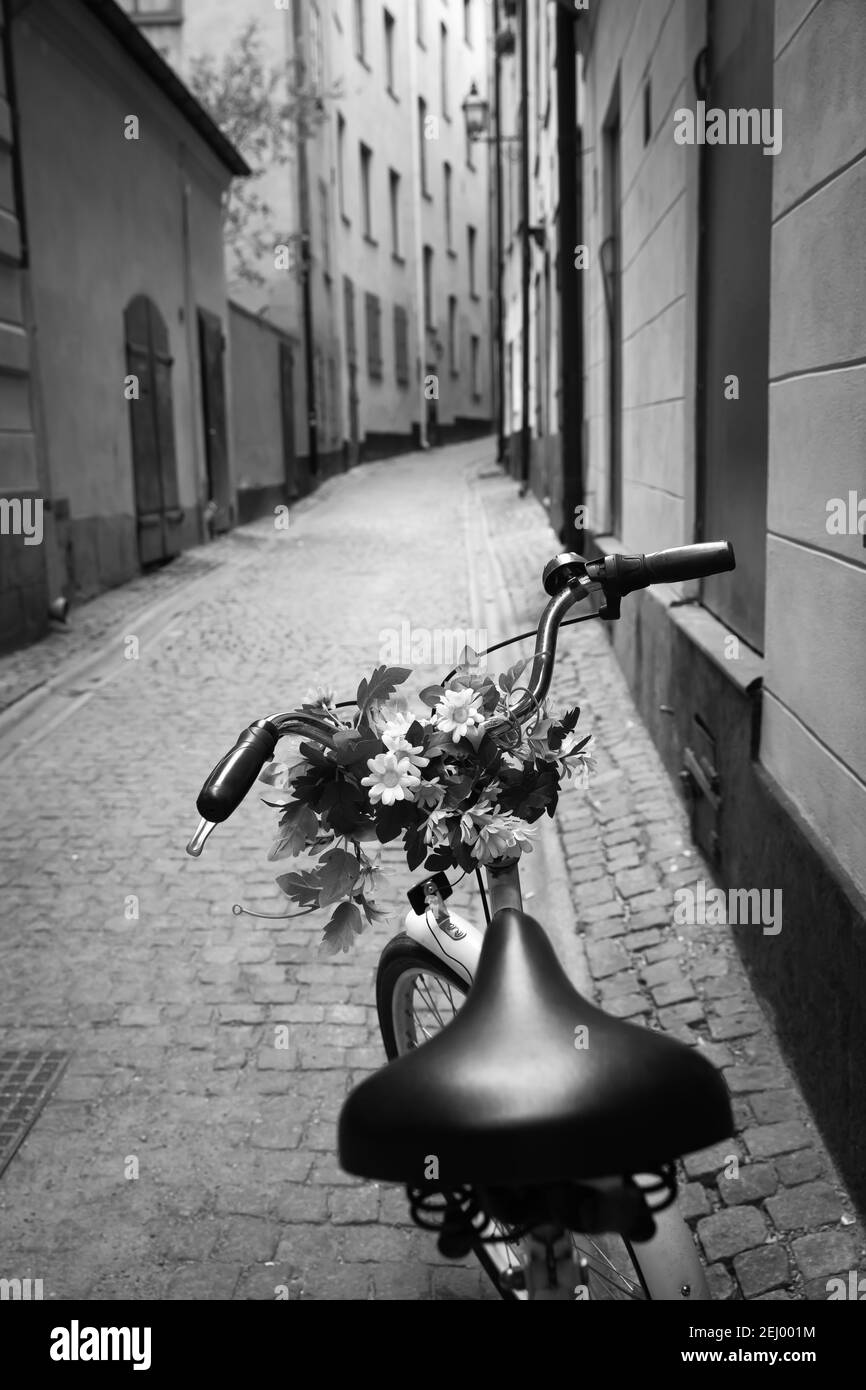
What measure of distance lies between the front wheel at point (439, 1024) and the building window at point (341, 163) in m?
25.6

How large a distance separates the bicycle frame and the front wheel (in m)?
0.02

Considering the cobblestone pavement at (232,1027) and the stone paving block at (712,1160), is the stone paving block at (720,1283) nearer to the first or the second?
the cobblestone pavement at (232,1027)

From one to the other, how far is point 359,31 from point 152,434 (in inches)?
705

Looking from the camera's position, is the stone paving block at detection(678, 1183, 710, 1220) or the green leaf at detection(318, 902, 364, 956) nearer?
the green leaf at detection(318, 902, 364, 956)

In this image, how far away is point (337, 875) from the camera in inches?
89.1

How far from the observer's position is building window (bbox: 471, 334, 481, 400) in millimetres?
39531

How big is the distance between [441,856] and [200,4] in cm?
2165

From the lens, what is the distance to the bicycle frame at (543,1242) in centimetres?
172

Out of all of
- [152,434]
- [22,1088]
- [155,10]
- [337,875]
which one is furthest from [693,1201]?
[155,10]

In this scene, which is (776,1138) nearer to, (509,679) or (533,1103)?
(509,679)

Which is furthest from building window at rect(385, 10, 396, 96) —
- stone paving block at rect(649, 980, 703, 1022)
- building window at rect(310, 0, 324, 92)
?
stone paving block at rect(649, 980, 703, 1022)

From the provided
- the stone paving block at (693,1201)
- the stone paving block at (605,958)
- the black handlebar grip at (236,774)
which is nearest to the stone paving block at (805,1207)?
the stone paving block at (693,1201)

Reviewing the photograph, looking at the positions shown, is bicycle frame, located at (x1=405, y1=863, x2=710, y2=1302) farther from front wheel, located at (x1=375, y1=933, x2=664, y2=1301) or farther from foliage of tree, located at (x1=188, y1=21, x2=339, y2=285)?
foliage of tree, located at (x1=188, y1=21, x2=339, y2=285)
